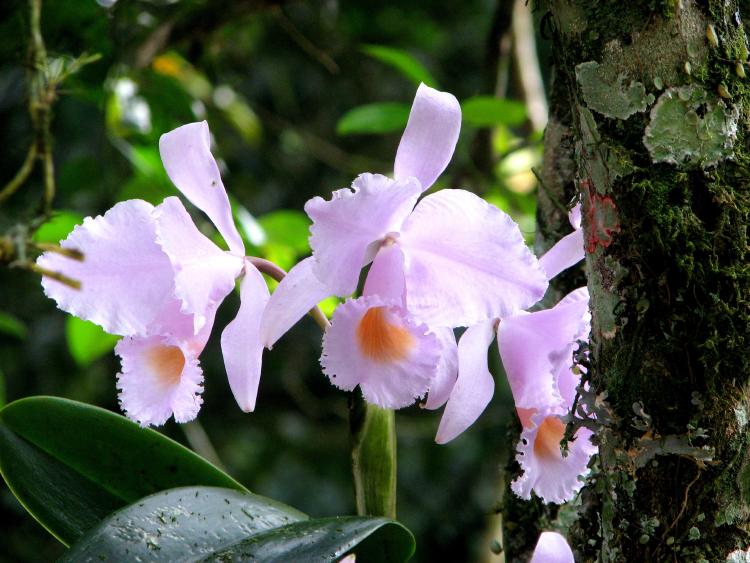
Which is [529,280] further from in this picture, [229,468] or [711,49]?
[229,468]

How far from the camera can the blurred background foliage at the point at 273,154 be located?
4.76 feet

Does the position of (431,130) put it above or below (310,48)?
above

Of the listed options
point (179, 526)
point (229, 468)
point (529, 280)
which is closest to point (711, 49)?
point (529, 280)

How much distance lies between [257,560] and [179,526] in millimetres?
79

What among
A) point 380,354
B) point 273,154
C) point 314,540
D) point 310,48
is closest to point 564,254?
point 380,354

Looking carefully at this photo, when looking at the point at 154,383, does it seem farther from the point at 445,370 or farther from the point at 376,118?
the point at 376,118

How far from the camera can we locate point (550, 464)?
72 cm

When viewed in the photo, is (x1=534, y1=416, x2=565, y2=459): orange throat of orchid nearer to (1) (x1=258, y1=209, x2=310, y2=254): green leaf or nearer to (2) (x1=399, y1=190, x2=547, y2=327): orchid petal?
(2) (x1=399, y1=190, x2=547, y2=327): orchid petal

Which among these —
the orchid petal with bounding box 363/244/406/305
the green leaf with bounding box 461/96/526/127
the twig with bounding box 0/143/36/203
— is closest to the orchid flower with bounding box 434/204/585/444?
the orchid petal with bounding box 363/244/406/305

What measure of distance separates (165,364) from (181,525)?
142mm

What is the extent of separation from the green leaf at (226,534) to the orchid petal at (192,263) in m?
0.14

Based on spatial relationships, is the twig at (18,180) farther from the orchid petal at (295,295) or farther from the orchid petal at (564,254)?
the orchid petal at (564,254)

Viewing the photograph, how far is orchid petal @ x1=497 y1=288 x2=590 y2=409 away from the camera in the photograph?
27.4 inches

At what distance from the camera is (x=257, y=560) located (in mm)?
619
